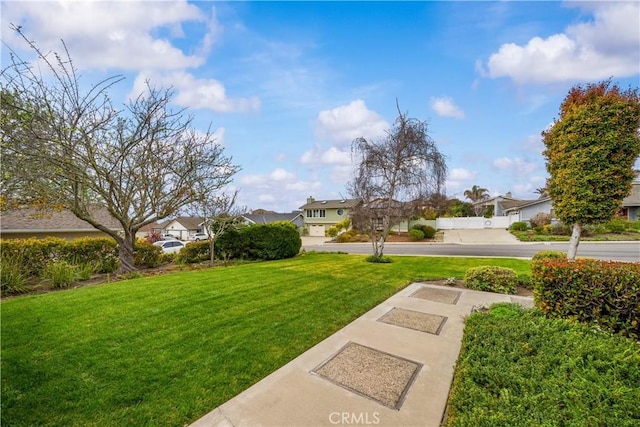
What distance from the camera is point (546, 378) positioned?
2.72 meters

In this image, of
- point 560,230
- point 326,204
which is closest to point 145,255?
point 326,204

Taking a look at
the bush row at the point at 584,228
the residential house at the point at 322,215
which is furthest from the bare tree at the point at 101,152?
the residential house at the point at 322,215

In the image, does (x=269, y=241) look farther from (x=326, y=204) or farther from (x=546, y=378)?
(x=326, y=204)

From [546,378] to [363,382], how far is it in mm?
1853

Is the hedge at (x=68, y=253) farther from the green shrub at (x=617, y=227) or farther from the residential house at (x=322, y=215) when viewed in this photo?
the green shrub at (x=617, y=227)

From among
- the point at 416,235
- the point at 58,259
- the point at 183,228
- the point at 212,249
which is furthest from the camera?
the point at 183,228

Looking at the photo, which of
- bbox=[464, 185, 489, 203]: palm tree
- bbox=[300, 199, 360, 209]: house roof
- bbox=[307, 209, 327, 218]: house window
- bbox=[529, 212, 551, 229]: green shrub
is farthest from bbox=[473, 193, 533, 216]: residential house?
bbox=[307, 209, 327, 218]: house window

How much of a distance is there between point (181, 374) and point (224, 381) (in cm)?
54

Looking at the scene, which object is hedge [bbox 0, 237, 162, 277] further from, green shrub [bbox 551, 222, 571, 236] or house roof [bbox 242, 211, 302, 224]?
green shrub [bbox 551, 222, 571, 236]

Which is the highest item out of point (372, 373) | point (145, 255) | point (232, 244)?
point (232, 244)

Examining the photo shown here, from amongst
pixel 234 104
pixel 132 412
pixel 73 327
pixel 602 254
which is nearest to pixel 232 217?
pixel 234 104

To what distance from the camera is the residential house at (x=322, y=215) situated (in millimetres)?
36344

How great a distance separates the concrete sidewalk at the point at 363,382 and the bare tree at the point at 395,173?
7.61 m

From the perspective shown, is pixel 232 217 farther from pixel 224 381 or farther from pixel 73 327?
pixel 224 381
